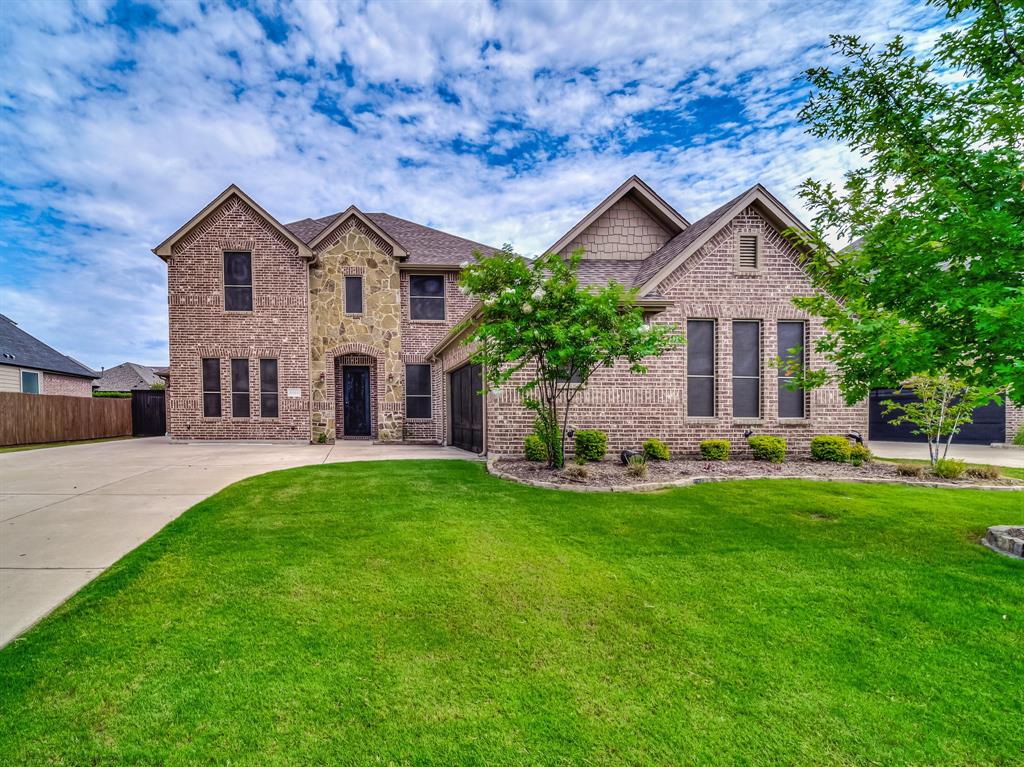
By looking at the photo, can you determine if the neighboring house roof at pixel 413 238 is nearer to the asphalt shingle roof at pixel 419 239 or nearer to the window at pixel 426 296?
the asphalt shingle roof at pixel 419 239

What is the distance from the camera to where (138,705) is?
2.18 metres

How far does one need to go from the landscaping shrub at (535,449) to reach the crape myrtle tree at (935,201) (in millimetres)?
5373

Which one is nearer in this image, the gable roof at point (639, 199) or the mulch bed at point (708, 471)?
the mulch bed at point (708, 471)

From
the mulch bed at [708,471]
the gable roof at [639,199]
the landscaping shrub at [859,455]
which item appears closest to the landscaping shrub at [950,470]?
the mulch bed at [708,471]

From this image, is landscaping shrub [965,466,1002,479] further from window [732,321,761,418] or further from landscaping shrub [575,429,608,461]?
landscaping shrub [575,429,608,461]

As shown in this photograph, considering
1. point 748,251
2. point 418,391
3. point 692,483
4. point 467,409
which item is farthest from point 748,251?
point 418,391

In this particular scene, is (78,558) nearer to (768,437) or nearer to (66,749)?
(66,749)

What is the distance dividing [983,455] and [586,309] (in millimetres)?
11993

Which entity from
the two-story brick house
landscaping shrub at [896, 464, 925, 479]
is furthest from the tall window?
landscaping shrub at [896, 464, 925, 479]

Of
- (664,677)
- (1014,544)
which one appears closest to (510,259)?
(664,677)

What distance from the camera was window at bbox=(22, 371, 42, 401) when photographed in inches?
787

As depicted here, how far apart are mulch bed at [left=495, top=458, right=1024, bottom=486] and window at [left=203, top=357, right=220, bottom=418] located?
1143cm

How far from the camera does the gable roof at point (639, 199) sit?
1224 cm

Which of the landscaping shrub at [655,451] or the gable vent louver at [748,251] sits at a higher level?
the gable vent louver at [748,251]
